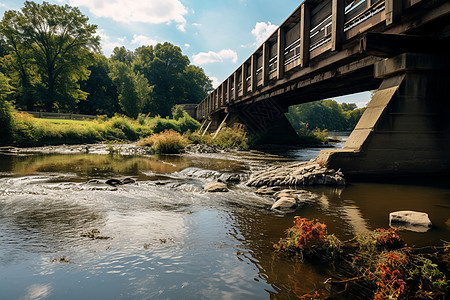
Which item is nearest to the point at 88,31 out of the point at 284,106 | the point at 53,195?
the point at 284,106

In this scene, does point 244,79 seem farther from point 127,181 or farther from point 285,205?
point 285,205

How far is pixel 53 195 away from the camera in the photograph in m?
6.86

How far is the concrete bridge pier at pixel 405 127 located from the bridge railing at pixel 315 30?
148 cm

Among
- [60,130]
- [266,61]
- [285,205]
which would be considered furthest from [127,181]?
[60,130]

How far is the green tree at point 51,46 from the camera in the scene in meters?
42.8

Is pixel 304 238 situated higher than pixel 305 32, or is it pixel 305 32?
pixel 305 32

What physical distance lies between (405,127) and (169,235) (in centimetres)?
806

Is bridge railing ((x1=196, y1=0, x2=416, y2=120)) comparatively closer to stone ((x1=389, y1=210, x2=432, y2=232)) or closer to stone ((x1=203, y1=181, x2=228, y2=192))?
stone ((x1=389, y1=210, x2=432, y2=232))

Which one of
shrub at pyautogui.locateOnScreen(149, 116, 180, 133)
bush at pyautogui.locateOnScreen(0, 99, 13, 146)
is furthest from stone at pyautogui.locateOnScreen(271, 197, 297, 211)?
shrub at pyautogui.locateOnScreen(149, 116, 180, 133)

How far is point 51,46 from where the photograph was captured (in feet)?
151

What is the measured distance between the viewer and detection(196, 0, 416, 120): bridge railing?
27.3ft

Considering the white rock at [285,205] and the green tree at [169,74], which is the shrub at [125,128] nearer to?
the white rock at [285,205]

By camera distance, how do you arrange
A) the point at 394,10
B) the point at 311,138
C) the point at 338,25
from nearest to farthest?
the point at 394,10, the point at 338,25, the point at 311,138

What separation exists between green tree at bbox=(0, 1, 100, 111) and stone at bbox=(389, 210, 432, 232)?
5093 centimetres
